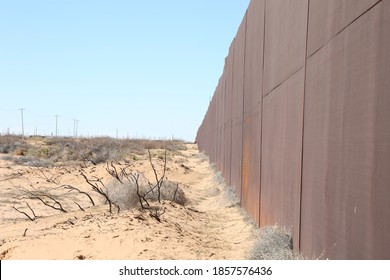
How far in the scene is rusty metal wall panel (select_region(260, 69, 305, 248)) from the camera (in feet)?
20.0

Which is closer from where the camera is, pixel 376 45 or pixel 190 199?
pixel 376 45

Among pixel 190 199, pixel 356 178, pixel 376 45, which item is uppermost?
pixel 376 45

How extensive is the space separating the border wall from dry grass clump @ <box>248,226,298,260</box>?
0.15 m

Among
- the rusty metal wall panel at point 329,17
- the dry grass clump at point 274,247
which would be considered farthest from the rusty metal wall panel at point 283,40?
the dry grass clump at point 274,247

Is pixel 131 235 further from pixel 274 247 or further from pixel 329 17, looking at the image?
pixel 329 17

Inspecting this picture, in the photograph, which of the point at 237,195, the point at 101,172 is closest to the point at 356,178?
the point at 237,195

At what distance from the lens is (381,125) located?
336 cm

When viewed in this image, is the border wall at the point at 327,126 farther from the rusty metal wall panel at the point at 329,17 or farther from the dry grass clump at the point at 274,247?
the dry grass clump at the point at 274,247

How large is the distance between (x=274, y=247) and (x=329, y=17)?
2.96 metres

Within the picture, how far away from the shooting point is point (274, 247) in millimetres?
6273

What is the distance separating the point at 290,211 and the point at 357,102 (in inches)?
113

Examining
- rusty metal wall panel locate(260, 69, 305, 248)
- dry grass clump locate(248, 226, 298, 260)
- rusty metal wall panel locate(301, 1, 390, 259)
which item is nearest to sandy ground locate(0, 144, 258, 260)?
dry grass clump locate(248, 226, 298, 260)

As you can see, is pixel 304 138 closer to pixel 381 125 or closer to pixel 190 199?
pixel 381 125
